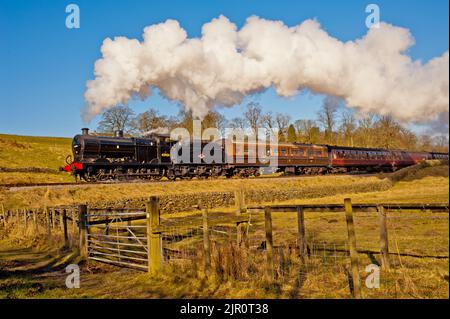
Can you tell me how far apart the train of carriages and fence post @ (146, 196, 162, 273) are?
1557 centimetres

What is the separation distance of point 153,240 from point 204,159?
27.7 m

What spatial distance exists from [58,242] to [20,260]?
1.92 meters

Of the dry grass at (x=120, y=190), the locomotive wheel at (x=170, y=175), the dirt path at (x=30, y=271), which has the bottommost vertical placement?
the dirt path at (x=30, y=271)

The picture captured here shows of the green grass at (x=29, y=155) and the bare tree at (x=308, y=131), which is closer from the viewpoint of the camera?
the green grass at (x=29, y=155)

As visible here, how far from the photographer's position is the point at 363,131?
7431 cm

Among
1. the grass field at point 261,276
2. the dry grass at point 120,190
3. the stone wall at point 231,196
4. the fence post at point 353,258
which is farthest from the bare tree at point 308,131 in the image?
the fence post at point 353,258

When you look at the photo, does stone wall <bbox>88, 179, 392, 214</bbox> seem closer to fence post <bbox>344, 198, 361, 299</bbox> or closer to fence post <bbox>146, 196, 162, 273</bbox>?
fence post <bbox>146, 196, 162, 273</bbox>

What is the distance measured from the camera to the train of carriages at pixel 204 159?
27891mm

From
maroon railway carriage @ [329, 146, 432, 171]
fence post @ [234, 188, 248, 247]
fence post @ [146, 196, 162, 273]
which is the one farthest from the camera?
maroon railway carriage @ [329, 146, 432, 171]

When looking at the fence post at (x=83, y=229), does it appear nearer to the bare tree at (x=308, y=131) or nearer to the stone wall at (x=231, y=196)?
the stone wall at (x=231, y=196)

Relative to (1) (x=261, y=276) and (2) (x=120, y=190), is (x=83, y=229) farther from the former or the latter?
(2) (x=120, y=190)

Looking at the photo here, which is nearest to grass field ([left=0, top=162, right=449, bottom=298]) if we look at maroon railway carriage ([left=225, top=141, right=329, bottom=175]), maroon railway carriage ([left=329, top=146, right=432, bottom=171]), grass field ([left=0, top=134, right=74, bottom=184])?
maroon railway carriage ([left=225, top=141, right=329, bottom=175])

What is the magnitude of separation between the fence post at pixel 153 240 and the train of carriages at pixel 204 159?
1557 cm

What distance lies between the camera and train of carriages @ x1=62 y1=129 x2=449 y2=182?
27.9 metres
